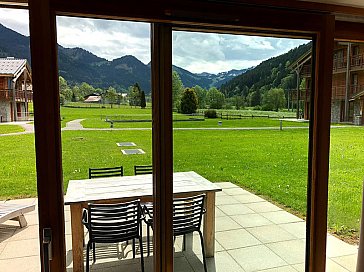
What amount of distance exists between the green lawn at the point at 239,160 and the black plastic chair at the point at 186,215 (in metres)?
0.22

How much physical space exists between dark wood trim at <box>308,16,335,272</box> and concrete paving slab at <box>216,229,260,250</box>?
1.34 ft

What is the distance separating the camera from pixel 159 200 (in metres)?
1.81

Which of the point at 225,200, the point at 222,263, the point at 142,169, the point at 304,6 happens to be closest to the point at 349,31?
the point at 304,6

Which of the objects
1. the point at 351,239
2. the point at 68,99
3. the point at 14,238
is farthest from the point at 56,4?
the point at 351,239

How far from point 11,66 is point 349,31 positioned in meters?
2.15

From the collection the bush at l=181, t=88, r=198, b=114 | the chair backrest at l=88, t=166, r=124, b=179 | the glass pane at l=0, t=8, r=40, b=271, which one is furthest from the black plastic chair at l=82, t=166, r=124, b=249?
the bush at l=181, t=88, r=198, b=114

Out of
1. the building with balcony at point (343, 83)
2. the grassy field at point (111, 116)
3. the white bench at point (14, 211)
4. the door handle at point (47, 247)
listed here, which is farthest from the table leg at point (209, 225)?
the white bench at point (14, 211)

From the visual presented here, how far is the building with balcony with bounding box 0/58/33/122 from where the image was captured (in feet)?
5.34

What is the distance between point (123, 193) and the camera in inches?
79.8

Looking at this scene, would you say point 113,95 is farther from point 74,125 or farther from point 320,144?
point 320,144

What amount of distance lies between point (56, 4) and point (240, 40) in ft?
3.57

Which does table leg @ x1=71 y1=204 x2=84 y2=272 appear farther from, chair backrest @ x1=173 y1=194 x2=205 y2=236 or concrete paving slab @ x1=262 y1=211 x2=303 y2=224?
concrete paving slab @ x1=262 y1=211 x2=303 y2=224

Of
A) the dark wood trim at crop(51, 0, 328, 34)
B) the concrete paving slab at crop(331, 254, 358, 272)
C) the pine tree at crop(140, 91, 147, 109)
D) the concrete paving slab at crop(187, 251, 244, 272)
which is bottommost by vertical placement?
the concrete paving slab at crop(331, 254, 358, 272)

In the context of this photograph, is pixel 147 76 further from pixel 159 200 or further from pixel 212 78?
pixel 159 200
